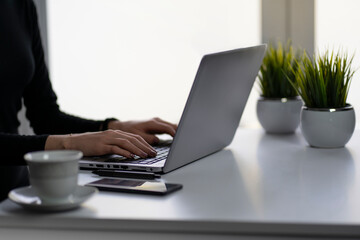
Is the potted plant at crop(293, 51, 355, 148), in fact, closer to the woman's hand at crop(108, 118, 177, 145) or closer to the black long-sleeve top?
the woman's hand at crop(108, 118, 177, 145)

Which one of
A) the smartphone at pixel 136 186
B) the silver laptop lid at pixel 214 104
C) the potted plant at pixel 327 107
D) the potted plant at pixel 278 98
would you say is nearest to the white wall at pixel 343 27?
the potted plant at pixel 278 98

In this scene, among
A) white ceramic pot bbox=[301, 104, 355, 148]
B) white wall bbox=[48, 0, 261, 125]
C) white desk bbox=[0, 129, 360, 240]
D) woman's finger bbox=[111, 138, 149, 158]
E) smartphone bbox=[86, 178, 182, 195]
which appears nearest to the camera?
white desk bbox=[0, 129, 360, 240]

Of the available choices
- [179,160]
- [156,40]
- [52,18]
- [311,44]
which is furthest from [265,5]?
[179,160]

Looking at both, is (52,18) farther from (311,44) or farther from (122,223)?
(122,223)

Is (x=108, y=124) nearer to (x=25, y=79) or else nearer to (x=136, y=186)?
(x=25, y=79)

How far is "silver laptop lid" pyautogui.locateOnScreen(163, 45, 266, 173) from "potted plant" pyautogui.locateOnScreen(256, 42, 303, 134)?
227mm

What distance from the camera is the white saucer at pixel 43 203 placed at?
35.3 inches

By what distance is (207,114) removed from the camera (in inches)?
47.8

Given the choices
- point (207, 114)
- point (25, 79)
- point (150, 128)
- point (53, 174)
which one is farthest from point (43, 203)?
point (25, 79)

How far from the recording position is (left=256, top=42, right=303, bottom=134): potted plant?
65.4 inches

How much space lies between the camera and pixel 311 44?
246 cm

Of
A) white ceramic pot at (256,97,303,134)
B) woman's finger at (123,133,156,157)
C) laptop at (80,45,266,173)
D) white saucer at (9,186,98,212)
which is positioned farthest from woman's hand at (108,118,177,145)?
white saucer at (9,186,98,212)

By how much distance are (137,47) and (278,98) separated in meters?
1.22

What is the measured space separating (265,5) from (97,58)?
2.96 feet
